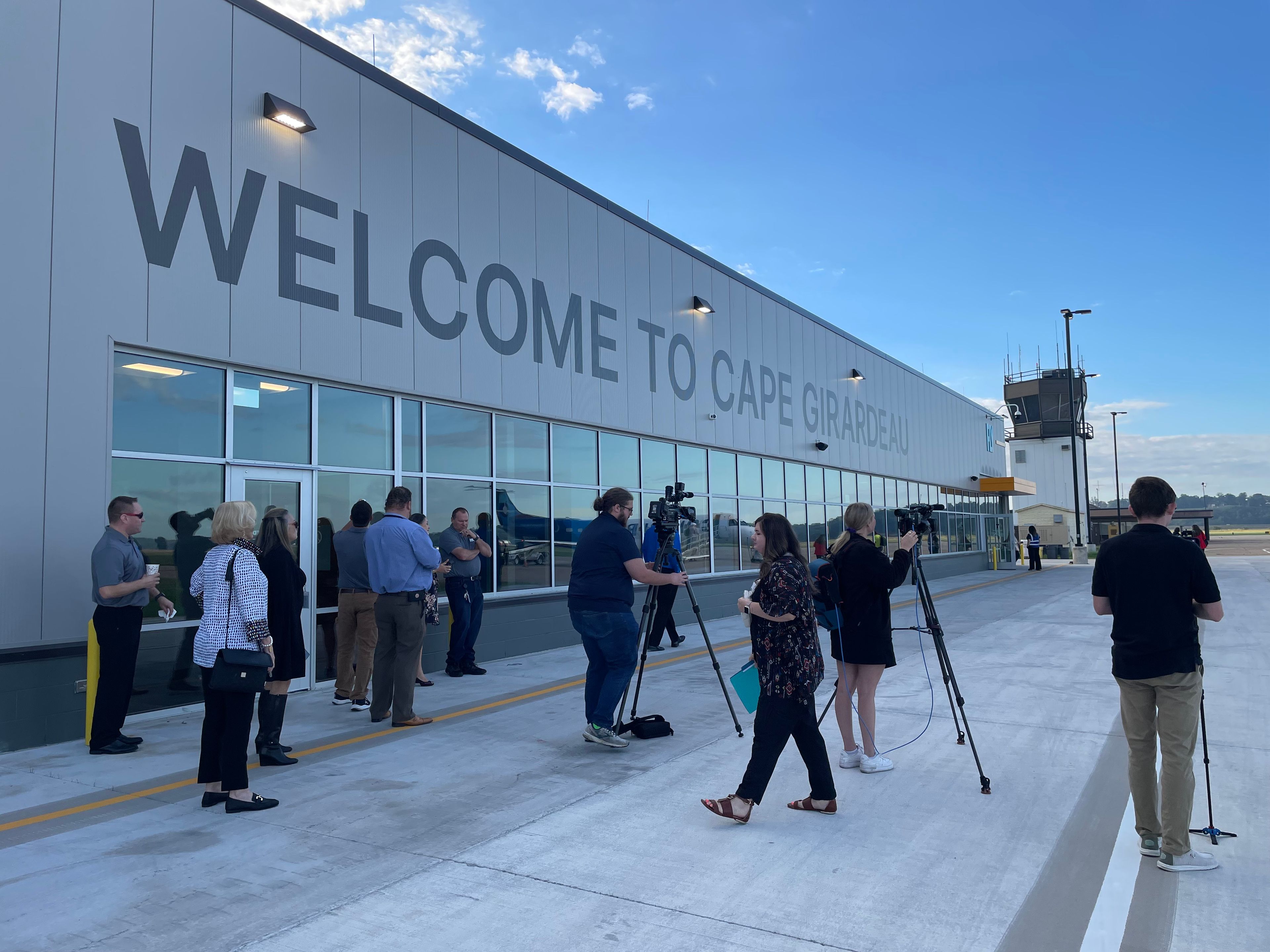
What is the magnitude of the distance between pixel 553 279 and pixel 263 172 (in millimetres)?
4839

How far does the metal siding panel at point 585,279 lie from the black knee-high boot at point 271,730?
25.1 feet

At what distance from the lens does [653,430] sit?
15117 millimetres

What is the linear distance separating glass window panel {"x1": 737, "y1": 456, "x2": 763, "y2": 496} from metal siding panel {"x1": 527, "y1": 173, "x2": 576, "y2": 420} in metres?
6.03

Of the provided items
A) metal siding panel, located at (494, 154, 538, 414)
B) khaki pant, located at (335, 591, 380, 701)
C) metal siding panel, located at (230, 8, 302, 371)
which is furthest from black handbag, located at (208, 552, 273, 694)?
metal siding panel, located at (494, 154, 538, 414)

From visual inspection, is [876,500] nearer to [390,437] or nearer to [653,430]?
[653,430]

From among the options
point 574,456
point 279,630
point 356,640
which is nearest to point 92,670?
point 279,630

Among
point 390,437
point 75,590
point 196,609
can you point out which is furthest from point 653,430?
point 75,590

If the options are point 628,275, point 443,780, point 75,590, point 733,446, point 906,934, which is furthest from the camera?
point 733,446

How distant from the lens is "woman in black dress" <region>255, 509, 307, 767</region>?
5965 mm

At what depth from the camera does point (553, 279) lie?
12.8 metres

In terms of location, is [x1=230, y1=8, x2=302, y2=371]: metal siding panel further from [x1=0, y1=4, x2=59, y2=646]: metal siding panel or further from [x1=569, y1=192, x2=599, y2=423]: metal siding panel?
[x1=569, y1=192, x2=599, y2=423]: metal siding panel

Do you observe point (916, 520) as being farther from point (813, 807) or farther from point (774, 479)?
point (774, 479)

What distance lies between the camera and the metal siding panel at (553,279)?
41.1ft

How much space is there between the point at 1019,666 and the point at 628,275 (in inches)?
341
